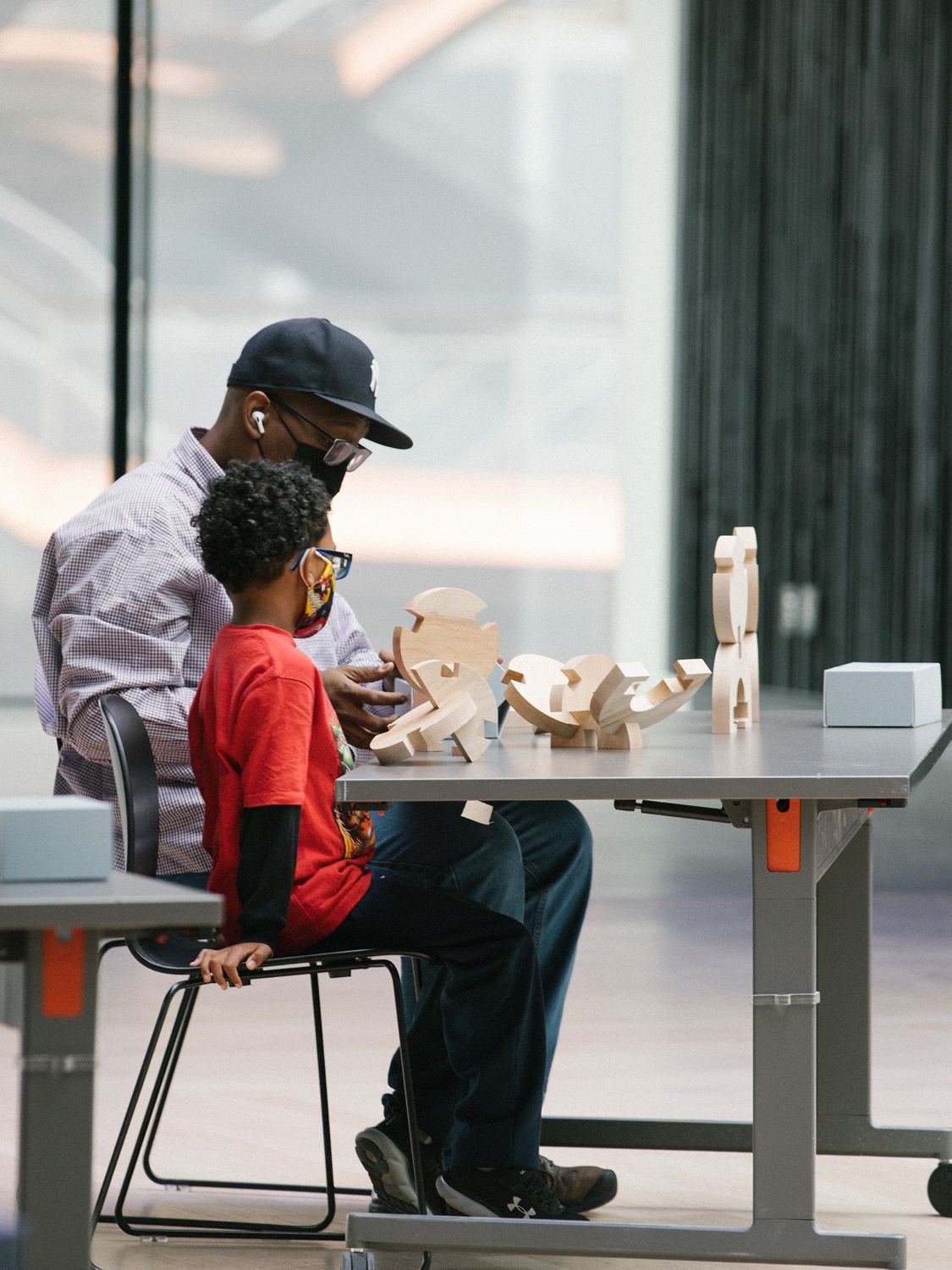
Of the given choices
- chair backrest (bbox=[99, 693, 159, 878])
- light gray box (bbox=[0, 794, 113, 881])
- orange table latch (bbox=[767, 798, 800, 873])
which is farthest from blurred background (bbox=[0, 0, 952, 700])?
light gray box (bbox=[0, 794, 113, 881])

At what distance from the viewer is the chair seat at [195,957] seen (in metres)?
1.93

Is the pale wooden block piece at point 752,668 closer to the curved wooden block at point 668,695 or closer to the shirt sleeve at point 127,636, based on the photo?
the curved wooden block at point 668,695

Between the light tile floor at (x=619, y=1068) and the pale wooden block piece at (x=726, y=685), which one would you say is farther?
the light tile floor at (x=619, y=1068)

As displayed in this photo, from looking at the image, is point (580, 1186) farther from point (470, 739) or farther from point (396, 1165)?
point (470, 739)

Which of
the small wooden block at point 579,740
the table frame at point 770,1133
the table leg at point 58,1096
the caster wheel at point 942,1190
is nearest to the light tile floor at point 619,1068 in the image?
the caster wheel at point 942,1190

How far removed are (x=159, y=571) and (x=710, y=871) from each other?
12.0 ft

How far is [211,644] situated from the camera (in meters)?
2.23

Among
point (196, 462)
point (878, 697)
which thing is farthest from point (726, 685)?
point (196, 462)

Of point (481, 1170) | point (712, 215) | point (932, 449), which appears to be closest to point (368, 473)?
point (712, 215)

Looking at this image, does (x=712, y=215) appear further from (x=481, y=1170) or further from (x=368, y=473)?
(x=481, y=1170)

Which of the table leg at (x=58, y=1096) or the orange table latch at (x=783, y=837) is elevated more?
the orange table latch at (x=783, y=837)

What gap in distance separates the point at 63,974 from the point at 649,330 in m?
6.40

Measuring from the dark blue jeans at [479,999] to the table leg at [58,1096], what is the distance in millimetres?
614

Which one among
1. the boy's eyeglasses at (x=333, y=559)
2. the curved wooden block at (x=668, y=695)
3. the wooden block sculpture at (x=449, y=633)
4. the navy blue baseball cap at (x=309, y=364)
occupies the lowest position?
the curved wooden block at (x=668, y=695)
